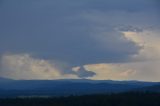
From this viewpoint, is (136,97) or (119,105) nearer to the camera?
(119,105)

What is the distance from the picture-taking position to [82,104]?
337 ft

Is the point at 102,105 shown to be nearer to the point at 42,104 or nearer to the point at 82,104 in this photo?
the point at 82,104

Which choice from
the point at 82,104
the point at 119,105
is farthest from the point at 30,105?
the point at 119,105

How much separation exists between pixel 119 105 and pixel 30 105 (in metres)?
17.3

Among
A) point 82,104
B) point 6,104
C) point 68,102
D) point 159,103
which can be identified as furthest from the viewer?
point 6,104

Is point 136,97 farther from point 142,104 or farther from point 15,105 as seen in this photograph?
point 15,105

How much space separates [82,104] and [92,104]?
2.04 m

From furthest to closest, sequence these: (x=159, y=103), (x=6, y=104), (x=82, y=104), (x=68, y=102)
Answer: (x=6, y=104), (x=68, y=102), (x=82, y=104), (x=159, y=103)

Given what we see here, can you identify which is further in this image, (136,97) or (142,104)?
(136,97)

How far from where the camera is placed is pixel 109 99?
352 ft

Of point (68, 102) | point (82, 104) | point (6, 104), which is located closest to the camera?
point (82, 104)

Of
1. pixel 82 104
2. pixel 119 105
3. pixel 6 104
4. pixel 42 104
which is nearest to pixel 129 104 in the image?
pixel 119 105

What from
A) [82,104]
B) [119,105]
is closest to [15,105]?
[82,104]

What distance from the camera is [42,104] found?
108062mm
